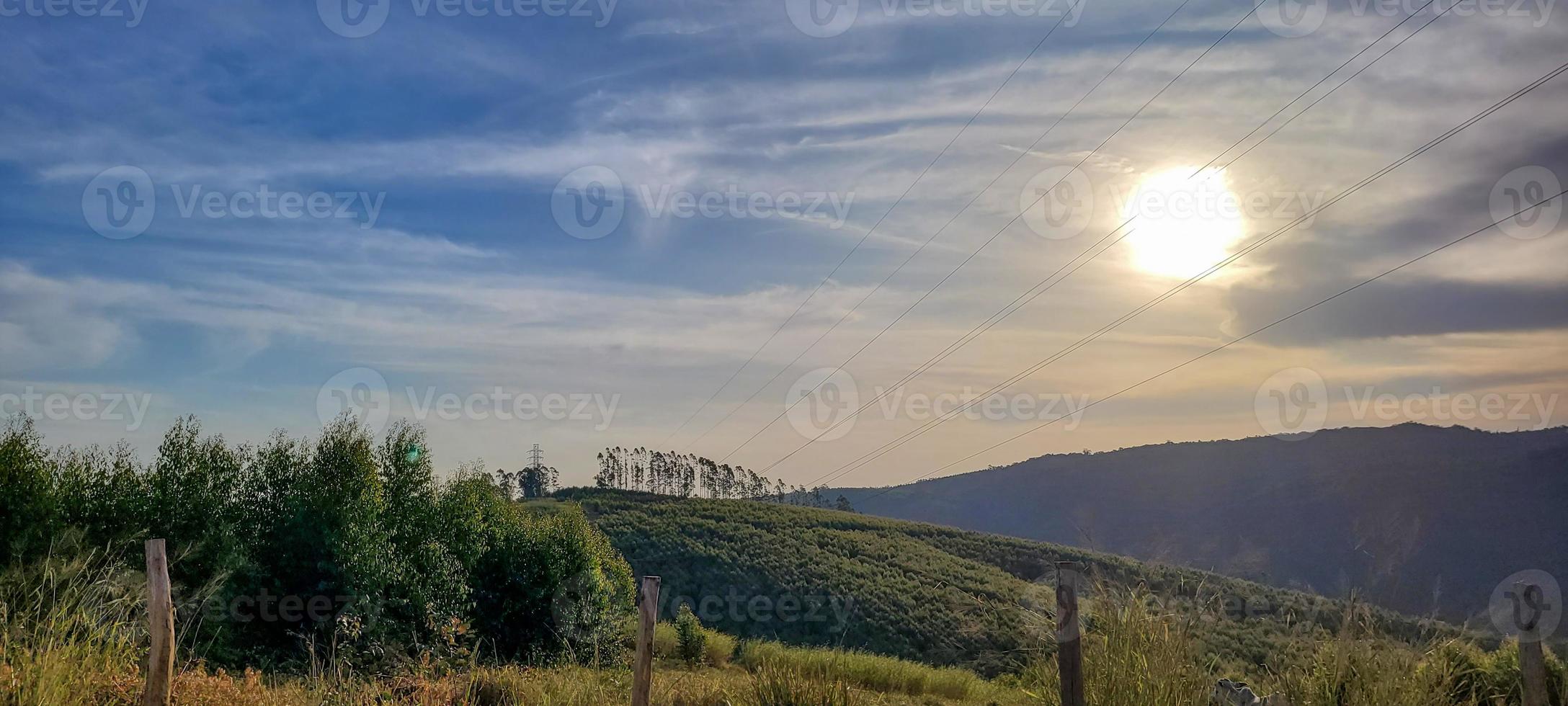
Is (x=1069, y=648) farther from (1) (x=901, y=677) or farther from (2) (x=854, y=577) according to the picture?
(2) (x=854, y=577)

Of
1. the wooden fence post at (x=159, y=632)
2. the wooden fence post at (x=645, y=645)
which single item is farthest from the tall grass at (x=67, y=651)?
the wooden fence post at (x=645, y=645)

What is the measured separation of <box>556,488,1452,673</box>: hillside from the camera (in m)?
39.3

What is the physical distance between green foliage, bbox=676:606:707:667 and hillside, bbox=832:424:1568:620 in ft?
167

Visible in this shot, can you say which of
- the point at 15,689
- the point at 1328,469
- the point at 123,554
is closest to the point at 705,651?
the point at 123,554

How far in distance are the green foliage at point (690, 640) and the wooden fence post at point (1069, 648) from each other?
2064 centimetres

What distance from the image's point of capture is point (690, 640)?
27.7 meters

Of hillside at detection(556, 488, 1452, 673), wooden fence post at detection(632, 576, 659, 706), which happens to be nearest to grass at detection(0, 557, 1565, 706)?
wooden fence post at detection(632, 576, 659, 706)

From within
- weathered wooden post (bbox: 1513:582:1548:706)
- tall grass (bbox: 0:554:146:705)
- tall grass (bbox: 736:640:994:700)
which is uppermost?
tall grass (bbox: 0:554:146:705)

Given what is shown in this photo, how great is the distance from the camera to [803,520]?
88125 millimetres

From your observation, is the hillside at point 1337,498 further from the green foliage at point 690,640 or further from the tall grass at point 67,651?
the tall grass at point 67,651

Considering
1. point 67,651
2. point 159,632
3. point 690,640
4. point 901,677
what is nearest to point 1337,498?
point 690,640

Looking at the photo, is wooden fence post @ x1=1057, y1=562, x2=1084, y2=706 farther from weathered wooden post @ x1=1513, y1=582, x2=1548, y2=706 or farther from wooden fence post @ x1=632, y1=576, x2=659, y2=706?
weathered wooden post @ x1=1513, y1=582, x2=1548, y2=706

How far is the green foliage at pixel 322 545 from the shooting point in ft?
68.0

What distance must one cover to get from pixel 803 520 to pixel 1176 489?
108315mm
